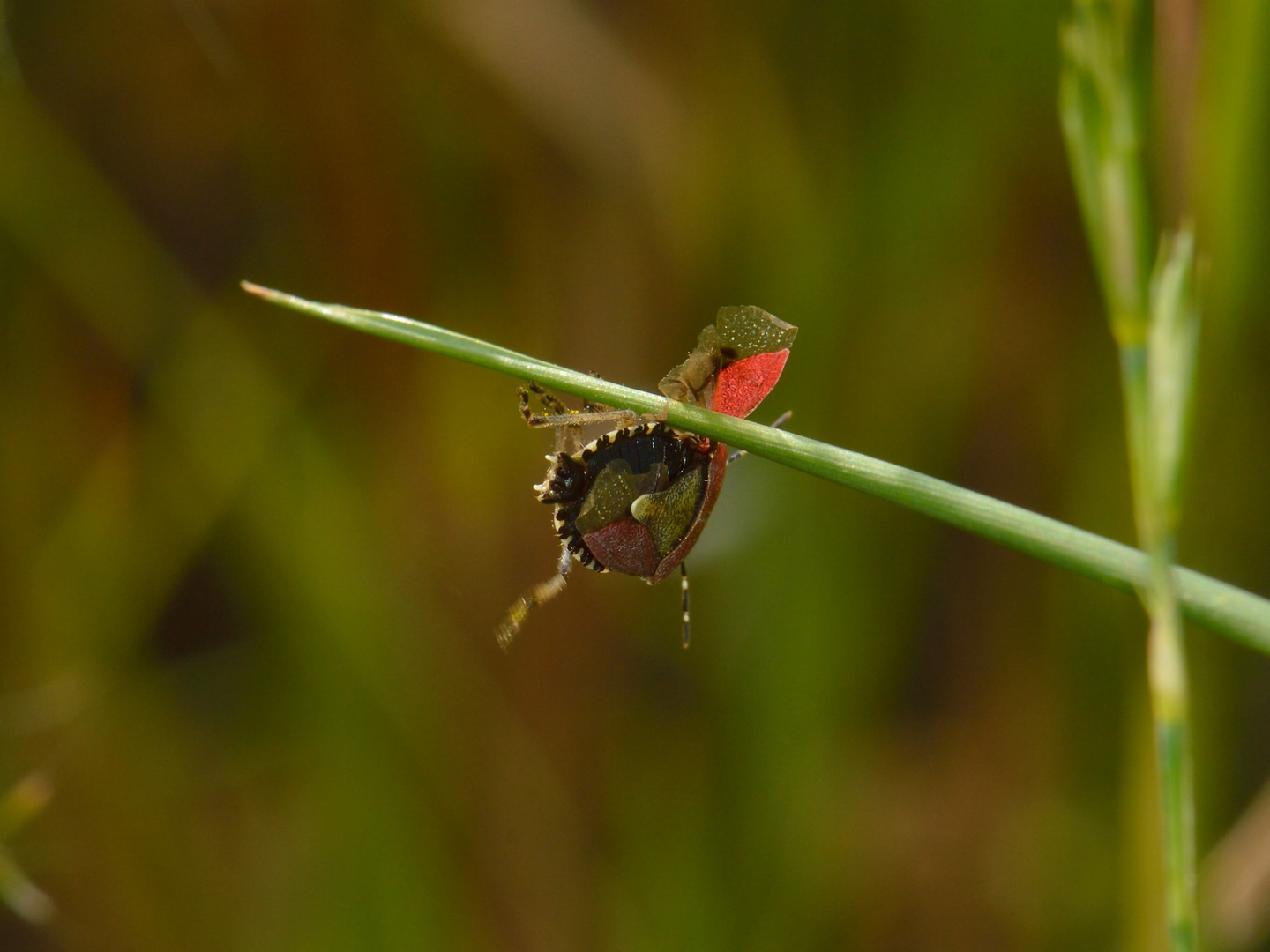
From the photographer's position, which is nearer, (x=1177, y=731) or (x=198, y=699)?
(x=1177, y=731)

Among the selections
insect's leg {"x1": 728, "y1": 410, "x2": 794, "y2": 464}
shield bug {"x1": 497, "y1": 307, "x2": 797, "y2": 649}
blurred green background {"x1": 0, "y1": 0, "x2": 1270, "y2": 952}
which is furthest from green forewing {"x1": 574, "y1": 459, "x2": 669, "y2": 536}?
blurred green background {"x1": 0, "y1": 0, "x2": 1270, "y2": 952}

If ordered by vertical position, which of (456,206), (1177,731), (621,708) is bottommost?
(621,708)

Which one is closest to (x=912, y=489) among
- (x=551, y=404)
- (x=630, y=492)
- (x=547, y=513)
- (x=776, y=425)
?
(x=776, y=425)

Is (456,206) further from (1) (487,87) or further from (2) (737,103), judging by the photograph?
(2) (737,103)

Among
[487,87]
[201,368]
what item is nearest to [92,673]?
[201,368]

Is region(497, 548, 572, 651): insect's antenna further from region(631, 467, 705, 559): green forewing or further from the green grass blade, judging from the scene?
the green grass blade

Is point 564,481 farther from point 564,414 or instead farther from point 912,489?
point 912,489

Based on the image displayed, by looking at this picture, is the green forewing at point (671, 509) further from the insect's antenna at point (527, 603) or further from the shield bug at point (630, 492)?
the insect's antenna at point (527, 603)

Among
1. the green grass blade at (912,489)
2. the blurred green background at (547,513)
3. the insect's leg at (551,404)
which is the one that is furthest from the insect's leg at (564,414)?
the blurred green background at (547,513)
